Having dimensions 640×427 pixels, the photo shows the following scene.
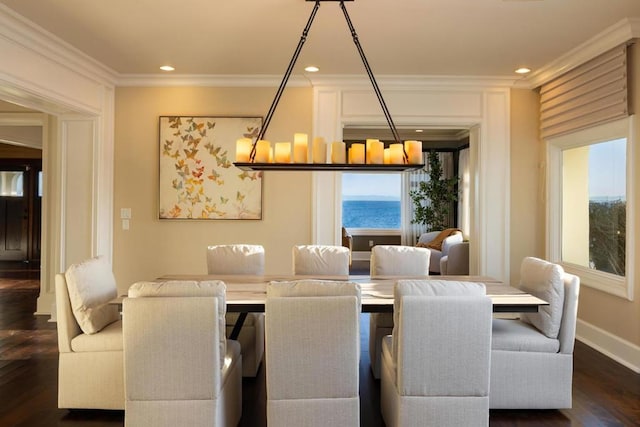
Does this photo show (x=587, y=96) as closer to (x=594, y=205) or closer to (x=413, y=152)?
(x=594, y=205)

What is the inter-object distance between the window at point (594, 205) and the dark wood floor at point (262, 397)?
0.74 metres

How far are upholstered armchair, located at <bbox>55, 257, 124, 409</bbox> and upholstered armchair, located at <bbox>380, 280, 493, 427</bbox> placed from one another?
1.63 metres

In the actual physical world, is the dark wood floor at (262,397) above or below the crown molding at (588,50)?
below

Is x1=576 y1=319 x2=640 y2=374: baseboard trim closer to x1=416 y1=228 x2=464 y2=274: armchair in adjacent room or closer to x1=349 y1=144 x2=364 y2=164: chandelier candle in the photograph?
x1=349 y1=144 x2=364 y2=164: chandelier candle

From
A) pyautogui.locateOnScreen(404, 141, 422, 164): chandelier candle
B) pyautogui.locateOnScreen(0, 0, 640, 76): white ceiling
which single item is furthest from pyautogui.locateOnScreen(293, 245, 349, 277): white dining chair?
pyautogui.locateOnScreen(0, 0, 640, 76): white ceiling

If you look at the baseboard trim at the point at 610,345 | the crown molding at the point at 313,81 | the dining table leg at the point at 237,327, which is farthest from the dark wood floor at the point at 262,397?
the crown molding at the point at 313,81

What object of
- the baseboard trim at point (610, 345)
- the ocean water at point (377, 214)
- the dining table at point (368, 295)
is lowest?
the baseboard trim at point (610, 345)

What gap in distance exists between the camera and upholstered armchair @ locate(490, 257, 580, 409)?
283cm

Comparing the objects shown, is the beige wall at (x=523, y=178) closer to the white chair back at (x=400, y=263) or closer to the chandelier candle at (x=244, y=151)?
the white chair back at (x=400, y=263)

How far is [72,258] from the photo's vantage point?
5109mm

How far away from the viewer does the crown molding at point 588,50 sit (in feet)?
11.8

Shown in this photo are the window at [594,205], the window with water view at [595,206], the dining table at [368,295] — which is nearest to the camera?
the dining table at [368,295]

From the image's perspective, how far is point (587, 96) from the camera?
4289 mm

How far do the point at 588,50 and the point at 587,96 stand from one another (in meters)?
0.41
